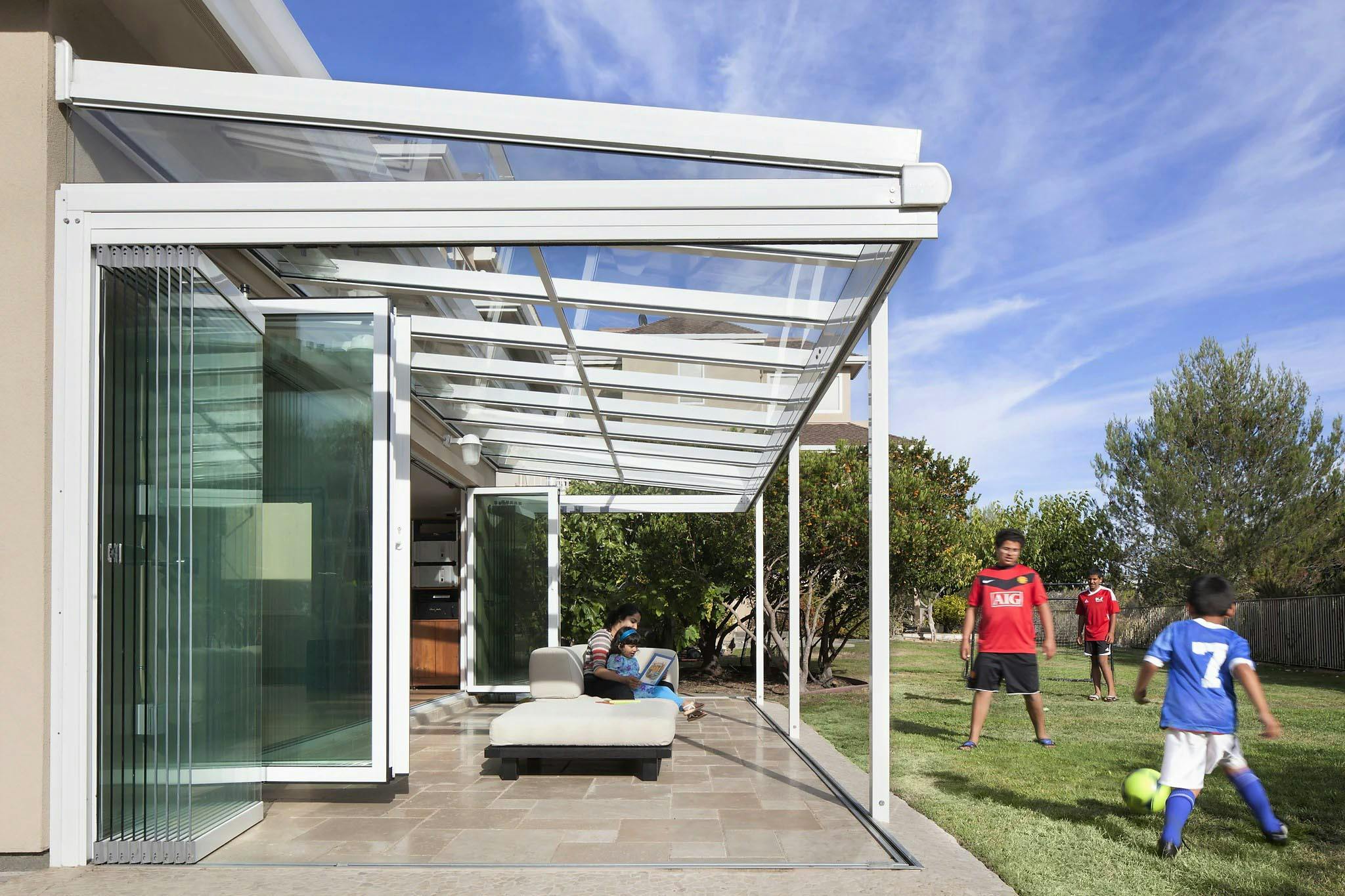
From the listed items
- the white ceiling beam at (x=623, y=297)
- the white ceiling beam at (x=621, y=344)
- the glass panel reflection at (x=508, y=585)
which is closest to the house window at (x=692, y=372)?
the white ceiling beam at (x=621, y=344)

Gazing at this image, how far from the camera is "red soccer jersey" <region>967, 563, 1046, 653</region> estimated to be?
727 cm

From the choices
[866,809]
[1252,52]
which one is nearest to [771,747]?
[866,809]

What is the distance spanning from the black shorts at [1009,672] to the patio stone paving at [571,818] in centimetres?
146

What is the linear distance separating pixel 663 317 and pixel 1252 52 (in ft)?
57.0

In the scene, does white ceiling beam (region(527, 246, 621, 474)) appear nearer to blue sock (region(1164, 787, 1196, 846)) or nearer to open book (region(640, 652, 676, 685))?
open book (region(640, 652, 676, 685))

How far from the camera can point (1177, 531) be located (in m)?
26.4

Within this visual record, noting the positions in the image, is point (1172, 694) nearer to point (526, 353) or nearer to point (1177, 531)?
point (526, 353)

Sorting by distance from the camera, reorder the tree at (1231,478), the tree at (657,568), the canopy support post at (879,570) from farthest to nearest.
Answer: the tree at (1231,478) < the tree at (657,568) < the canopy support post at (879,570)

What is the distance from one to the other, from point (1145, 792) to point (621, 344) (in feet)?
12.7

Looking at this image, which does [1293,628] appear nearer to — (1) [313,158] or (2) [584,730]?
(2) [584,730]

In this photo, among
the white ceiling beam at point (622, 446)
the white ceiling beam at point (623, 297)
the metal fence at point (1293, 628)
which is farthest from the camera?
the metal fence at point (1293, 628)

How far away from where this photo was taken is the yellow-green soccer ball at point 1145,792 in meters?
4.79

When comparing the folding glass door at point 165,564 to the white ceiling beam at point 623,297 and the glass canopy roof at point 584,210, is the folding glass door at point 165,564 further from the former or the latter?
the white ceiling beam at point 623,297

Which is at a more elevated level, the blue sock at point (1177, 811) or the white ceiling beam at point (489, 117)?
the white ceiling beam at point (489, 117)
